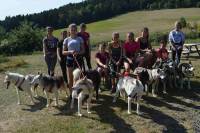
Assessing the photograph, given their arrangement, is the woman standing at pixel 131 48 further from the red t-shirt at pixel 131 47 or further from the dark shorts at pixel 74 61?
the dark shorts at pixel 74 61

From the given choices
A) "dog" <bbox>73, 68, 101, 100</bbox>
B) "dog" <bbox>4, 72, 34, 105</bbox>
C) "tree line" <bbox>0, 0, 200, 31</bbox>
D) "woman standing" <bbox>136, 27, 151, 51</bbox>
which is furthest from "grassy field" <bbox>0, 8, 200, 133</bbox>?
"tree line" <bbox>0, 0, 200, 31</bbox>

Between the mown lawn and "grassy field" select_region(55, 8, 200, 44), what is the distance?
43.8 m

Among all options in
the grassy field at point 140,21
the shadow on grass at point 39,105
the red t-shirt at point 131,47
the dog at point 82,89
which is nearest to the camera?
the dog at point 82,89

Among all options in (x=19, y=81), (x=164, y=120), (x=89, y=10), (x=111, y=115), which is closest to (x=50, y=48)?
(x=19, y=81)

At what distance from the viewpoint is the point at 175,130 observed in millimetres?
9805

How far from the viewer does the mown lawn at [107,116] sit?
10.00 meters

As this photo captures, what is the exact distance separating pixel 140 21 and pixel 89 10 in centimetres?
906

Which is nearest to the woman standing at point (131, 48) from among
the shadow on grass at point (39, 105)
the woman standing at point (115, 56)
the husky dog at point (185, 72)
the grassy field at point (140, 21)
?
the woman standing at point (115, 56)

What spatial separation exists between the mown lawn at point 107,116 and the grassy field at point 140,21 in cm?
4377

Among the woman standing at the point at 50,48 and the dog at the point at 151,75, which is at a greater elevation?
the woman standing at the point at 50,48

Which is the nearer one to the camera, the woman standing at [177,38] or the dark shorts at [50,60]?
the dark shorts at [50,60]

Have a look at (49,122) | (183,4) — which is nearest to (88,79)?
(49,122)

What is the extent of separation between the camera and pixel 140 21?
65250 mm

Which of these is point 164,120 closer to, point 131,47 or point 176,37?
point 131,47
